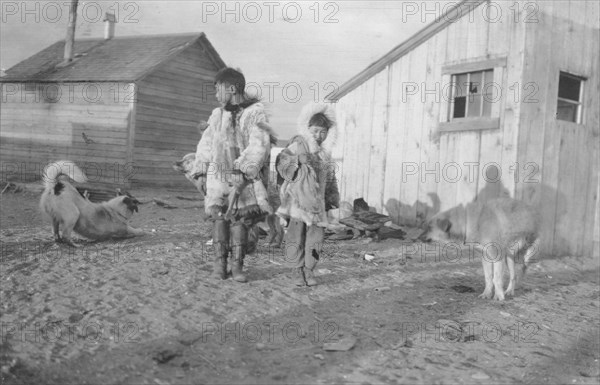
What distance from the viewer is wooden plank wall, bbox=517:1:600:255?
8711 mm

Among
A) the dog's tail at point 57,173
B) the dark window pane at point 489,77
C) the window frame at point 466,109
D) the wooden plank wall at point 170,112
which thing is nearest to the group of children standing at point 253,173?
the dog's tail at point 57,173

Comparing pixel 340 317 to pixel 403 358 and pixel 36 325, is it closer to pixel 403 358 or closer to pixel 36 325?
pixel 403 358

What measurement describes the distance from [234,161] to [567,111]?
7.69 metres

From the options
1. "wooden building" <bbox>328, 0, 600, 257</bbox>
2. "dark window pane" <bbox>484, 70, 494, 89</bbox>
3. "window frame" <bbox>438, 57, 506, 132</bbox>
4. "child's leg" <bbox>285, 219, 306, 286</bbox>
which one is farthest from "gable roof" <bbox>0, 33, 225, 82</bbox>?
"child's leg" <bbox>285, 219, 306, 286</bbox>

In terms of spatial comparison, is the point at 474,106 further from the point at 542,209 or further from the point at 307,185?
the point at 307,185

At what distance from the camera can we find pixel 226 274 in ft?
18.1

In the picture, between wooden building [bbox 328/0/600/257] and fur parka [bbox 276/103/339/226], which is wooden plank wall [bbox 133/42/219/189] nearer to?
wooden building [bbox 328/0/600/257]

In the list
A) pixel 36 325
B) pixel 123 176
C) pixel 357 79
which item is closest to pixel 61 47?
pixel 123 176

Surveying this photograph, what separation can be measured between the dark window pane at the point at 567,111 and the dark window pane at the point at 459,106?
1.76m

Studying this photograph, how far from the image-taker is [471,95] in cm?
933

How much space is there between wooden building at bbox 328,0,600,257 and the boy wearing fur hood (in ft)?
16.9

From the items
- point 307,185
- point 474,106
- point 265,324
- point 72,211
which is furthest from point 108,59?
point 265,324

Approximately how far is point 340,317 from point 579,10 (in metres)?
7.96

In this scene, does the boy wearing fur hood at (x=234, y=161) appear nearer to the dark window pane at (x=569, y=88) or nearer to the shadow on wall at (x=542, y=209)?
the shadow on wall at (x=542, y=209)
